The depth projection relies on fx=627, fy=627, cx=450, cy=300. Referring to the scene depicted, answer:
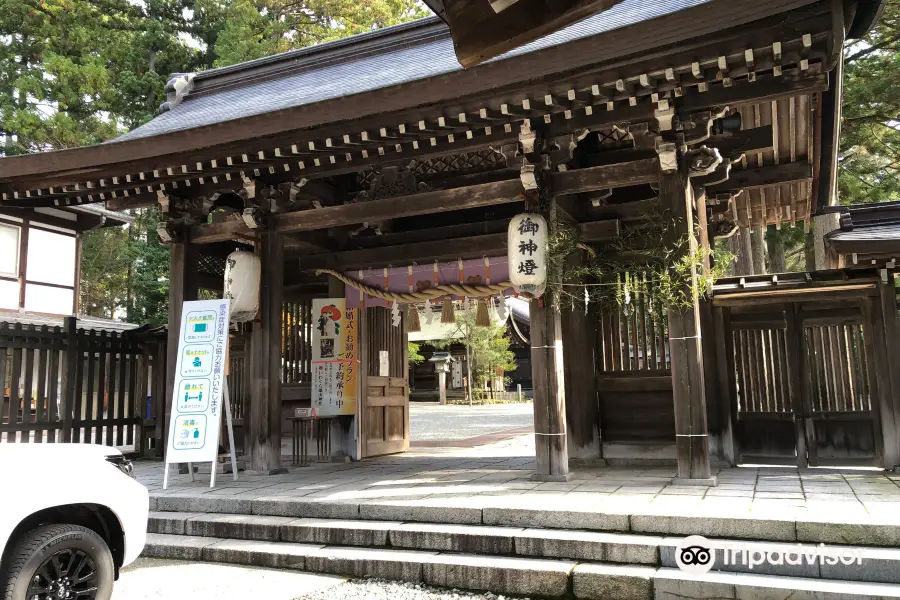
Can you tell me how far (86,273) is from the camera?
1017 inches

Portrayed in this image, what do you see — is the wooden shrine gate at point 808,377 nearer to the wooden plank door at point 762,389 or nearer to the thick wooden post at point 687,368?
the wooden plank door at point 762,389

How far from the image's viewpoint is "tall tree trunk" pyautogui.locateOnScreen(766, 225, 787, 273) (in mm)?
16328

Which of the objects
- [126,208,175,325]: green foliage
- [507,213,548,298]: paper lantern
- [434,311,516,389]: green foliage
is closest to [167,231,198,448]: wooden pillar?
[507,213,548,298]: paper lantern

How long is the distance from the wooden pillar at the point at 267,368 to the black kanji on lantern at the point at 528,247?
137 inches

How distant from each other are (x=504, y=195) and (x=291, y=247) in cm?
429

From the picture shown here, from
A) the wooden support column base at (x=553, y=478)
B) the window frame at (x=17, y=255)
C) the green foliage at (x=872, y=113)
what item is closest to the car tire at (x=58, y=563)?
the wooden support column base at (x=553, y=478)

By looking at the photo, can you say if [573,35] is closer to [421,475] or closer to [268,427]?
[421,475]

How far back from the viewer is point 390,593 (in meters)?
4.61

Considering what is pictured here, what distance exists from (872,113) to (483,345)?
20039mm

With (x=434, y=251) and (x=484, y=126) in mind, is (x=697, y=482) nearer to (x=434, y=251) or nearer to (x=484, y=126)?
(x=484, y=126)

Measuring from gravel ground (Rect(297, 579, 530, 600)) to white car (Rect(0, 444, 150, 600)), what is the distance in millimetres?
1337

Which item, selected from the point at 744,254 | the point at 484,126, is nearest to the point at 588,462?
the point at 484,126

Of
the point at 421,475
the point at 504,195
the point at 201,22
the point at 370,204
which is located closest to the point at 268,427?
the point at 421,475

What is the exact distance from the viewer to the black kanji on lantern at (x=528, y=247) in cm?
674
